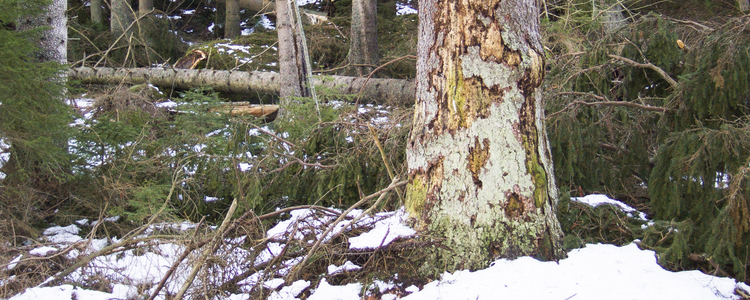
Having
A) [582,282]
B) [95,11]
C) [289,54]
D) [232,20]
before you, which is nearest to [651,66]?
[582,282]

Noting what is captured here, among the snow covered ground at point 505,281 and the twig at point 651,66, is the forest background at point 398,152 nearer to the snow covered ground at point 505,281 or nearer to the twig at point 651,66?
the twig at point 651,66

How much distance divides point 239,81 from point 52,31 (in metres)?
3.53

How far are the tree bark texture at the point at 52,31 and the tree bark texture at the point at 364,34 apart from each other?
453cm

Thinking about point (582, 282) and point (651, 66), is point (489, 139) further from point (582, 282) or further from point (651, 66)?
point (651, 66)

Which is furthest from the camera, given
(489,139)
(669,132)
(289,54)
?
(289,54)

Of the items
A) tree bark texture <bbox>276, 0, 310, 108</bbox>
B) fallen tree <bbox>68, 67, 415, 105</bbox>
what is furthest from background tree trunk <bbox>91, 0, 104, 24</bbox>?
tree bark texture <bbox>276, 0, 310, 108</bbox>

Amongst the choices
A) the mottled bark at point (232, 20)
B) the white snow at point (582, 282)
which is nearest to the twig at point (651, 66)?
the white snow at point (582, 282)

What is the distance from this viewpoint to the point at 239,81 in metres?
8.06

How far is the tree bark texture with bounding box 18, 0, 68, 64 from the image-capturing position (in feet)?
15.0

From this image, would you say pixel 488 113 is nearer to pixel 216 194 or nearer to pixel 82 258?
pixel 82 258

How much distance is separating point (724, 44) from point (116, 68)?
9.29 meters

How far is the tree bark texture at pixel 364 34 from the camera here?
27.1 feet

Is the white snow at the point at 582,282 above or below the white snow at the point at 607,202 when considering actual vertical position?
below

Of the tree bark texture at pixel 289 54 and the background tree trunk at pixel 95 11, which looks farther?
the background tree trunk at pixel 95 11
